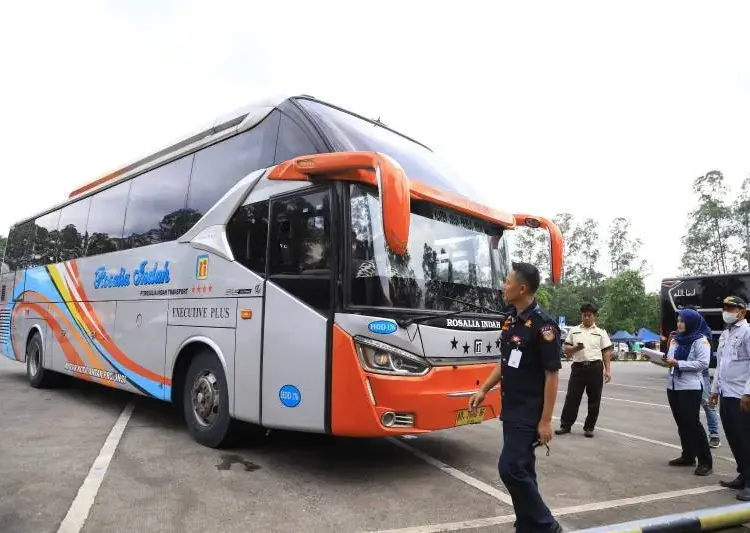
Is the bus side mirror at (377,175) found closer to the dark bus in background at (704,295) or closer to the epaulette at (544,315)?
the epaulette at (544,315)

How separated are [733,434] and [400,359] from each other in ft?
10.3

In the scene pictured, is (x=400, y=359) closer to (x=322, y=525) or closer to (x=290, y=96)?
(x=322, y=525)

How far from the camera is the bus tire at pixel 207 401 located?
557 centimetres

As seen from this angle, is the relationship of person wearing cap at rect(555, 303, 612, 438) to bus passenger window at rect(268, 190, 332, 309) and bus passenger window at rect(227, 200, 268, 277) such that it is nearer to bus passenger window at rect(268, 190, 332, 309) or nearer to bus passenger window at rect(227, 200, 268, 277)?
bus passenger window at rect(268, 190, 332, 309)

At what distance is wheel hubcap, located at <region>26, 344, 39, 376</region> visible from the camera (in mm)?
10292

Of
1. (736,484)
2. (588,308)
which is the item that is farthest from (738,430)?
(588,308)

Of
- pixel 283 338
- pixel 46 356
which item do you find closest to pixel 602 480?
pixel 283 338

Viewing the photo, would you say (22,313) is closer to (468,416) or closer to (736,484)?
(468,416)

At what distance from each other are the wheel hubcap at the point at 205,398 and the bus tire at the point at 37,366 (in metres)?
5.63

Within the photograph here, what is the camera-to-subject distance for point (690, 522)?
3664 mm

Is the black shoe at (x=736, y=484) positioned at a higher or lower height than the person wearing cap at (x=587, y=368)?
lower

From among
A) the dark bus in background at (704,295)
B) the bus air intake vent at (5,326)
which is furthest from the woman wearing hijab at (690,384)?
the bus air intake vent at (5,326)

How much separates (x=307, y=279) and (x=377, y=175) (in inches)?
50.8

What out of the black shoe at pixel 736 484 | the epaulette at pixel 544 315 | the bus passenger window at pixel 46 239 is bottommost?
the black shoe at pixel 736 484
